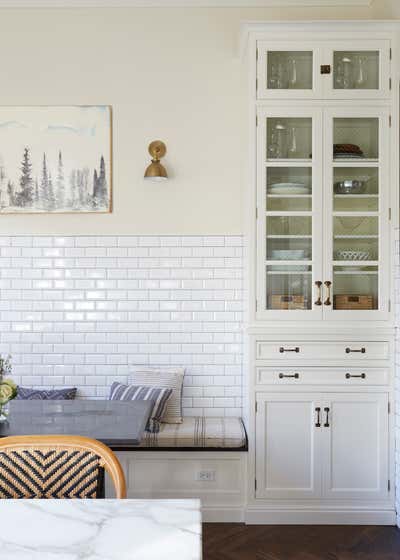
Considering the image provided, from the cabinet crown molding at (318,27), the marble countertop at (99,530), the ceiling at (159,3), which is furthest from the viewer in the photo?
the ceiling at (159,3)

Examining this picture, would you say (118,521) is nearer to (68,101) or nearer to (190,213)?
(190,213)

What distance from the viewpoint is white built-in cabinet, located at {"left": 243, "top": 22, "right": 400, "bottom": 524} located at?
3131 mm

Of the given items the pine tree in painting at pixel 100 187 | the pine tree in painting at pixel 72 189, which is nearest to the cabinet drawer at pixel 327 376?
the pine tree in painting at pixel 100 187

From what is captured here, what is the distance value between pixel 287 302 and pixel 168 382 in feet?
3.12

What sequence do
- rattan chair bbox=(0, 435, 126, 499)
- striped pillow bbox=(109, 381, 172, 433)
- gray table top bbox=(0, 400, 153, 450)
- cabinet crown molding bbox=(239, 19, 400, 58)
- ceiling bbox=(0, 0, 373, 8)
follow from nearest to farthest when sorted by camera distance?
1. rattan chair bbox=(0, 435, 126, 499)
2. gray table top bbox=(0, 400, 153, 450)
3. cabinet crown molding bbox=(239, 19, 400, 58)
4. striped pillow bbox=(109, 381, 172, 433)
5. ceiling bbox=(0, 0, 373, 8)

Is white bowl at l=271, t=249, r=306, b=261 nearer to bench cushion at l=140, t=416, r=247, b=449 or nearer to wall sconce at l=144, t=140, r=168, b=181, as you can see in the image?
wall sconce at l=144, t=140, r=168, b=181

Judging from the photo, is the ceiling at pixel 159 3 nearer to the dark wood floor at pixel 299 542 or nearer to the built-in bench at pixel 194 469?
the built-in bench at pixel 194 469

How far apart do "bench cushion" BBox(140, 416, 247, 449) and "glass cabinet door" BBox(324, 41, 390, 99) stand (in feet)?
7.05

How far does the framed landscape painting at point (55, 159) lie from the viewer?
3.57 meters

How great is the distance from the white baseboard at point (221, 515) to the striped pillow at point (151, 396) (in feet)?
1.93

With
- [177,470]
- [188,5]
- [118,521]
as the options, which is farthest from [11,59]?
[118,521]

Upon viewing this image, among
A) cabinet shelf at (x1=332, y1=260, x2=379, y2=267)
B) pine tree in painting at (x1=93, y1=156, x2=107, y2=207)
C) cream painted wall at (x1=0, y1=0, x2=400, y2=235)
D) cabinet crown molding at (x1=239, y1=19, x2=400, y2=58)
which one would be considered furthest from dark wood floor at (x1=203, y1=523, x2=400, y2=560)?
cabinet crown molding at (x1=239, y1=19, x2=400, y2=58)

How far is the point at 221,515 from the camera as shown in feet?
10.3

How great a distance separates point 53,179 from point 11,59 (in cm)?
88
